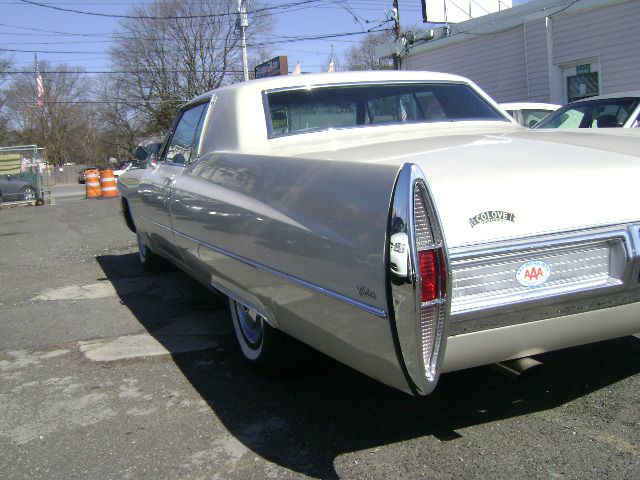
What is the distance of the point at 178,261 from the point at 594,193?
10.3 ft

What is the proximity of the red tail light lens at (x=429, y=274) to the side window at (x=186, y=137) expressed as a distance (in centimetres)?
253

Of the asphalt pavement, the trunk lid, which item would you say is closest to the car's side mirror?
the asphalt pavement

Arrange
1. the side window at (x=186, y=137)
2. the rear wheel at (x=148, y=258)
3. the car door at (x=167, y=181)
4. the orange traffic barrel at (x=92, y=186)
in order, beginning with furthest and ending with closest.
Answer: the orange traffic barrel at (x=92, y=186), the rear wheel at (x=148, y=258), the car door at (x=167, y=181), the side window at (x=186, y=137)

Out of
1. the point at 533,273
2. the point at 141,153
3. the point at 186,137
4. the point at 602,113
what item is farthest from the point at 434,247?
the point at 602,113

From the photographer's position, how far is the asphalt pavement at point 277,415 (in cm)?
264

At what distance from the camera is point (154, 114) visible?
45406mm

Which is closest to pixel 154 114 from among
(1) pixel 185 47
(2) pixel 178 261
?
(1) pixel 185 47

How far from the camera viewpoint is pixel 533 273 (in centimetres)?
239

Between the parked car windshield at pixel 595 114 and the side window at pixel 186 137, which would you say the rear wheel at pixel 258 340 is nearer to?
the side window at pixel 186 137

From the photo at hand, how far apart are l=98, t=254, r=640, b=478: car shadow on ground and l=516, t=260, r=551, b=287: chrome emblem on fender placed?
51 cm

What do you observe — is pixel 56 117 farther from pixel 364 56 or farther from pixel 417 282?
pixel 417 282

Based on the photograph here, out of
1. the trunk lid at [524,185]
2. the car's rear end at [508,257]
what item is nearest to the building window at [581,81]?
the trunk lid at [524,185]

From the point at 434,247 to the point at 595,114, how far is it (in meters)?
6.23

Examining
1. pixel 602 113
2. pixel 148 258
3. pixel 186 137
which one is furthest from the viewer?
pixel 602 113
